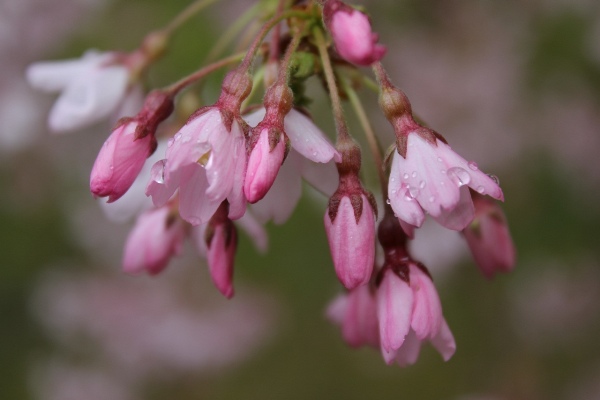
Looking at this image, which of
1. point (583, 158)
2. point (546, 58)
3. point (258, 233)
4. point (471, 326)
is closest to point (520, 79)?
point (546, 58)

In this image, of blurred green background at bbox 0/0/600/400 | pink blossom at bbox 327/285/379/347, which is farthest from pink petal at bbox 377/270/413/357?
blurred green background at bbox 0/0/600/400

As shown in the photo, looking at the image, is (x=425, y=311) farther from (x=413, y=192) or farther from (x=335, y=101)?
(x=335, y=101)

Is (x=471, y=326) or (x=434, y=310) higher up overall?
(x=434, y=310)

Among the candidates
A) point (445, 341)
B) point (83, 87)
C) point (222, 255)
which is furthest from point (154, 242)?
point (445, 341)

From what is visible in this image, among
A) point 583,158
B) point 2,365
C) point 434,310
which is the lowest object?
point 2,365

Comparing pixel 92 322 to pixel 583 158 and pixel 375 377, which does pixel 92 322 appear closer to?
pixel 375 377

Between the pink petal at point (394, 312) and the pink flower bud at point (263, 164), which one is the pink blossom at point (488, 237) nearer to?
the pink petal at point (394, 312)

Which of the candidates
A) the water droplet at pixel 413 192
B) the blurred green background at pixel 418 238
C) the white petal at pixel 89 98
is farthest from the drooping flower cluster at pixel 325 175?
the blurred green background at pixel 418 238
